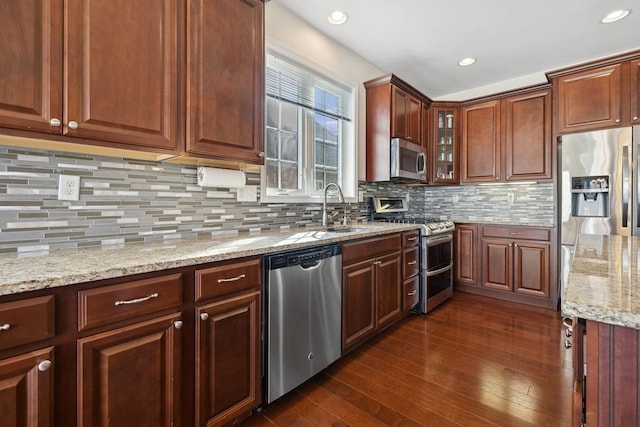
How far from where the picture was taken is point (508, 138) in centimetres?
350

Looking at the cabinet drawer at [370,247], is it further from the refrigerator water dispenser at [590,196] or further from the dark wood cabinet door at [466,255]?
the refrigerator water dispenser at [590,196]

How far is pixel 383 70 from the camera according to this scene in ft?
11.5

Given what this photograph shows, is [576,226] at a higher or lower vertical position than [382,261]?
higher

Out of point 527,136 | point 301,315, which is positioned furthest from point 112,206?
point 527,136

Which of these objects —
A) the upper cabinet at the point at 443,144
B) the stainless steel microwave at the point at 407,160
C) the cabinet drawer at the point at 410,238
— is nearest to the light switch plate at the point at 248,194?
the cabinet drawer at the point at 410,238

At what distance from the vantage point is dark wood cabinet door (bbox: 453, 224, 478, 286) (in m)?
3.61

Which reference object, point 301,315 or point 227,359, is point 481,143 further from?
point 227,359

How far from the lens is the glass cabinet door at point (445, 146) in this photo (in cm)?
386

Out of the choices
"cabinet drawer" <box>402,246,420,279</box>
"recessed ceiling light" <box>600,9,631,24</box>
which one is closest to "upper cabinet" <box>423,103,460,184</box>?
"cabinet drawer" <box>402,246,420,279</box>

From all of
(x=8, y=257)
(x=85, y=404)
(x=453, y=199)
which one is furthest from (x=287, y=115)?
(x=453, y=199)

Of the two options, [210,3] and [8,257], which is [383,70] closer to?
[210,3]

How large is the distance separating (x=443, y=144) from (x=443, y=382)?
2.94 meters

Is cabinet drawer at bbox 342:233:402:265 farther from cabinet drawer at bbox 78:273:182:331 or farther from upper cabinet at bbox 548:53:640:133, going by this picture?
upper cabinet at bbox 548:53:640:133

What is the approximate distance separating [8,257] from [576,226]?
4.08 metres
